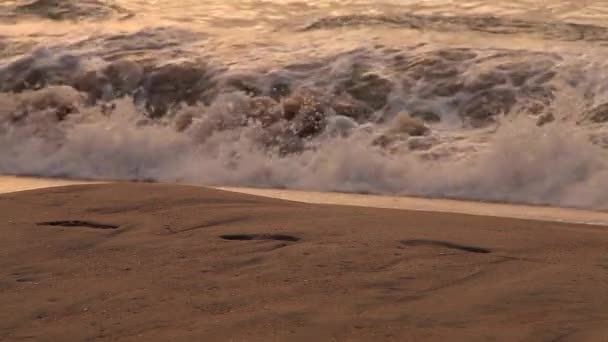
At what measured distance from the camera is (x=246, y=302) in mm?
3236

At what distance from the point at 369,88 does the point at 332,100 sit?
270 mm

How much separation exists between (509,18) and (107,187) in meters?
4.98

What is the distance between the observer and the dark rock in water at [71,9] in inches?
399

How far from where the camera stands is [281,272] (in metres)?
3.55

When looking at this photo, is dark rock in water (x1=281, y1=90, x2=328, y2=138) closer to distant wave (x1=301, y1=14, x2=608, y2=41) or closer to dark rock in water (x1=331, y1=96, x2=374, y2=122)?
dark rock in water (x1=331, y1=96, x2=374, y2=122)

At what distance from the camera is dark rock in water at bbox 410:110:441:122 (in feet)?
22.2

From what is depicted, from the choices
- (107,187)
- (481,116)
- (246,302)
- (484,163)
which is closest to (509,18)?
(481,116)

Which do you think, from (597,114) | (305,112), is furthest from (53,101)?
(597,114)

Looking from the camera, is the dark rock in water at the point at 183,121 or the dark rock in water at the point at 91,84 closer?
A: the dark rock in water at the point at 183,121

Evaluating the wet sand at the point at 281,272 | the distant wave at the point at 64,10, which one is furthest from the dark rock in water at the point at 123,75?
the wet sand at the point at 281,272

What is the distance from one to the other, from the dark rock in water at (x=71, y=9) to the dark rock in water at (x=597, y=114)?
4.85 metres

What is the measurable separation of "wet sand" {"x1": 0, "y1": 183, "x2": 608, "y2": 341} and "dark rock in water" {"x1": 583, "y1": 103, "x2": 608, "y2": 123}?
6.57 feet

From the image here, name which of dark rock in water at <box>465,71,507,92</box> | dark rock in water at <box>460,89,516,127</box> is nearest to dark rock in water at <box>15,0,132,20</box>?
dark rock in water at <box>465,71,507,92</box>

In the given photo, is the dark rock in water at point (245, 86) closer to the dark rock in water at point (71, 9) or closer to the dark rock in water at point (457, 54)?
the dark rock in water at point (457, 54)
